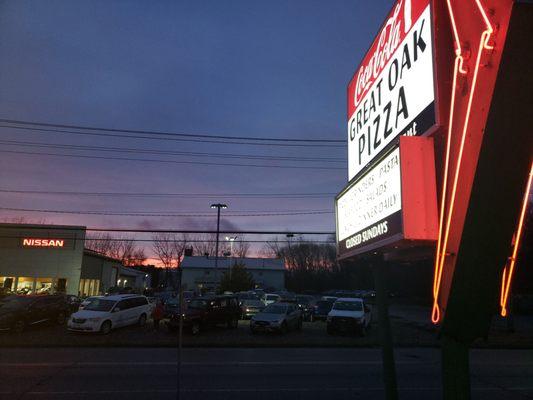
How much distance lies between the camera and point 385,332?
15.3 feet

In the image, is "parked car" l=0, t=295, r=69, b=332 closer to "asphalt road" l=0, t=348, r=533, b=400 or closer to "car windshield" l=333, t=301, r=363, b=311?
"asphalt road" l=0, t=348, r=533, b=400

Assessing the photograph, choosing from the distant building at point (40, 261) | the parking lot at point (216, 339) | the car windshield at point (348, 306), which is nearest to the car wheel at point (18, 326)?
the parking lot at point (216, 339)

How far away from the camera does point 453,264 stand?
9.80 ft

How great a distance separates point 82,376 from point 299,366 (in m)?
6.35

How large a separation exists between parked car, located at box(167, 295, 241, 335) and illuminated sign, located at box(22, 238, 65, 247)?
22.5m

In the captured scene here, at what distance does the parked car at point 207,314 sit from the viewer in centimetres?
2233

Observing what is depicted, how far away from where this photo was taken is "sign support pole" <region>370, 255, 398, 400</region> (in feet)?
14.8

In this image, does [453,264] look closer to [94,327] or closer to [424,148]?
[424,148]

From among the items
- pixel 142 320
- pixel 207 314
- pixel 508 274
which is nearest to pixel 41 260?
pixel 142 320

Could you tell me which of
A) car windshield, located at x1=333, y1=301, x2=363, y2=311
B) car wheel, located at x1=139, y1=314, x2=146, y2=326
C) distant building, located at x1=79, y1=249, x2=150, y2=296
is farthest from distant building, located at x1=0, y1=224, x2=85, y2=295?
car windshield, located at x1=333, y1=301, x2=363, y2=311

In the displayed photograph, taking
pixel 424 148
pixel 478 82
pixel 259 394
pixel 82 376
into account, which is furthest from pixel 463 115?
pixel 82 376

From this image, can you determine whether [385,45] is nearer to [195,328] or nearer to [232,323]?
[195,328]

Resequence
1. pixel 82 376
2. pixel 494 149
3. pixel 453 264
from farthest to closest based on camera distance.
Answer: pixel 82 376 < pixel 453 264 < pixel 494 149

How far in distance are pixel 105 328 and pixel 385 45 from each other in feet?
68.8
